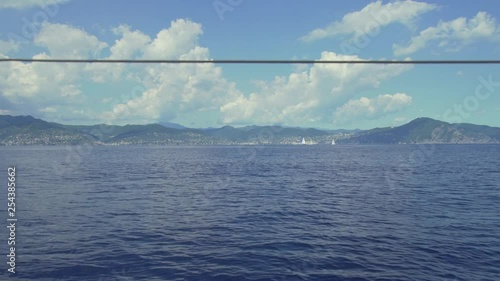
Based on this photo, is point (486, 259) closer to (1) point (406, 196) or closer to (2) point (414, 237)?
(2) point (414, 237)

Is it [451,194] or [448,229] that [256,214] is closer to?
[448,229]

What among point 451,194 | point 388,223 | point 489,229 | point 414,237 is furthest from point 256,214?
point 451,194

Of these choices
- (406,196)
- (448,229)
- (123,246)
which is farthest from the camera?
(406,196)

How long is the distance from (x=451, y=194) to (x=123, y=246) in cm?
5621

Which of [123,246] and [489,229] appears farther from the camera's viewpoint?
[489,229]

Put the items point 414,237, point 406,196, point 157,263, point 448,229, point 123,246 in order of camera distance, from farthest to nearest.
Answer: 1. point 406,196
2. point 448,229
3. point 414,237
4. point 123,246
5. point 157,263

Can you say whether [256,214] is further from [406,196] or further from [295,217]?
[406,196]

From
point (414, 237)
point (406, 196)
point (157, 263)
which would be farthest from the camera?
point (406, 196)

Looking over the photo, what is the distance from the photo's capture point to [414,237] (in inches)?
1214

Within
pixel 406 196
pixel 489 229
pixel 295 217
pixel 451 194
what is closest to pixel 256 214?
pixel 295 217

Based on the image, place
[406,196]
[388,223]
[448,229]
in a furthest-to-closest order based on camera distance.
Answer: [406,196] → [388,223] → [448,229]

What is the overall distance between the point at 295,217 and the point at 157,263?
1997cm

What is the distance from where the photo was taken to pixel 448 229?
3375 cm

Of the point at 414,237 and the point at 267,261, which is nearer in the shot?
the point at 267,261
